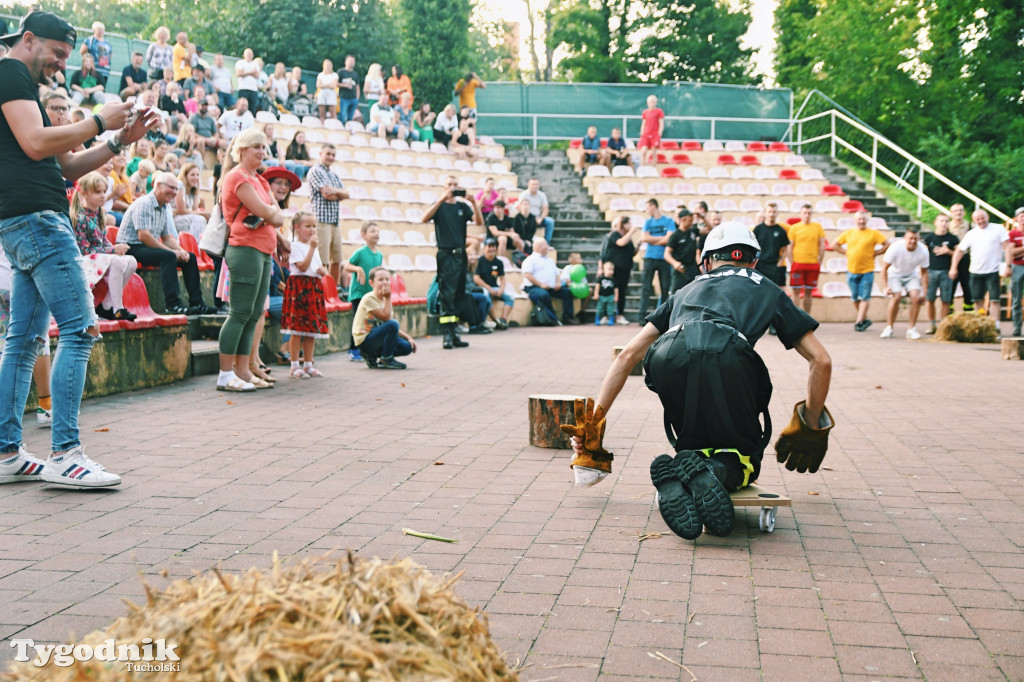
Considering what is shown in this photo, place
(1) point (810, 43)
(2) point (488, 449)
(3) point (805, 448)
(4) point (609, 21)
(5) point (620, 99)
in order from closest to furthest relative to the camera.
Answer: (3) point (805, 448)
(2) point (488, 449)
(5) point (620, 99)
(1) point (810, 43)
(4) point (609, 21)

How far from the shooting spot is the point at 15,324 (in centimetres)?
479

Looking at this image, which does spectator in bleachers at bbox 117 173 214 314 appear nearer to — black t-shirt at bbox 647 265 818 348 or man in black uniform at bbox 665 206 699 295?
black t-shirt at bbox 647 265 818 348

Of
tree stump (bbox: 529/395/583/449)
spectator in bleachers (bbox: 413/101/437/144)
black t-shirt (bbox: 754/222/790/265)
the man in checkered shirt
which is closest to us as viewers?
tree stump (bbox: 529/395/583/449)

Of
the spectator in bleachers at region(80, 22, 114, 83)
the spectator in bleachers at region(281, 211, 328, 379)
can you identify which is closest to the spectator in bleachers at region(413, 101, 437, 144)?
the spectator in bleachers at region(80, 22, 114, 83)

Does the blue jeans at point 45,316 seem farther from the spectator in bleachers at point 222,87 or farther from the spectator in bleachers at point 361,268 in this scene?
the spectator in bleachers at point 222,87

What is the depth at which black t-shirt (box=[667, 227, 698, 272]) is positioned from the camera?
50.7ft

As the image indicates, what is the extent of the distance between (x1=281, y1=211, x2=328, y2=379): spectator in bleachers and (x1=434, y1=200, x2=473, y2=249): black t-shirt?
351cm

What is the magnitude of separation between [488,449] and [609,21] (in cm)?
4495

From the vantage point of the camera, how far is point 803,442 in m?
4.44

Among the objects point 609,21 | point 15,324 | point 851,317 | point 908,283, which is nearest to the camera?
point 15,324

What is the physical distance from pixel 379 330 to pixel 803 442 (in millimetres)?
6688

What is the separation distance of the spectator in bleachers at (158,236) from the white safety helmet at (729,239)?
667 centimetres

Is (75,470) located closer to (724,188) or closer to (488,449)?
(488,449)

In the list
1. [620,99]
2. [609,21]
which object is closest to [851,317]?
[620,99]
